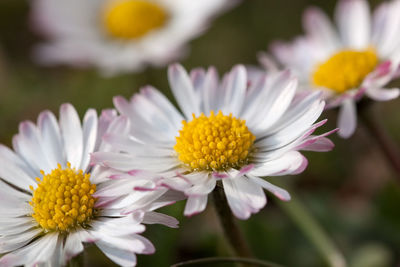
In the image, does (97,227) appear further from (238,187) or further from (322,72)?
(322,72)

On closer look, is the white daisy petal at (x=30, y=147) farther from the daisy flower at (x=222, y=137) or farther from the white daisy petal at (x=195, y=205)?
the white daisy petal at (x=195, y=205)

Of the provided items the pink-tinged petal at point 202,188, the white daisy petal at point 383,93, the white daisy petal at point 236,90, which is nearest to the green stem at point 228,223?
the pink-tinged petal at point 202,188

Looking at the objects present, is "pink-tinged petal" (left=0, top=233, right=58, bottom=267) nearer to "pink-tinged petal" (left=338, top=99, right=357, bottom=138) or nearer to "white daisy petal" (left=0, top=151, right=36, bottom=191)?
"white daisy petal" (left=0, top=151, right=36, bottom=191)

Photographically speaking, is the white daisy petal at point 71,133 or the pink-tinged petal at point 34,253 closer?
the pink-tinged petal at point 34,253

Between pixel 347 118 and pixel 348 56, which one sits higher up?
pixel 348 56

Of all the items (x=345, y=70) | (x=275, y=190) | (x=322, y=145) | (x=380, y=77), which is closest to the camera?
(x=275, y=190)

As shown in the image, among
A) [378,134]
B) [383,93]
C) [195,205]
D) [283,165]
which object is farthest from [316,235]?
[195,205]

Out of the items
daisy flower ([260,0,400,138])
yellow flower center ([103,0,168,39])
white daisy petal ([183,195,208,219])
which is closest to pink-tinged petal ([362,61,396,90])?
daisy flower ([260,0,400,138])

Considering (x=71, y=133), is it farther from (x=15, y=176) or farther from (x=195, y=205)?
(x=195, y=205)
